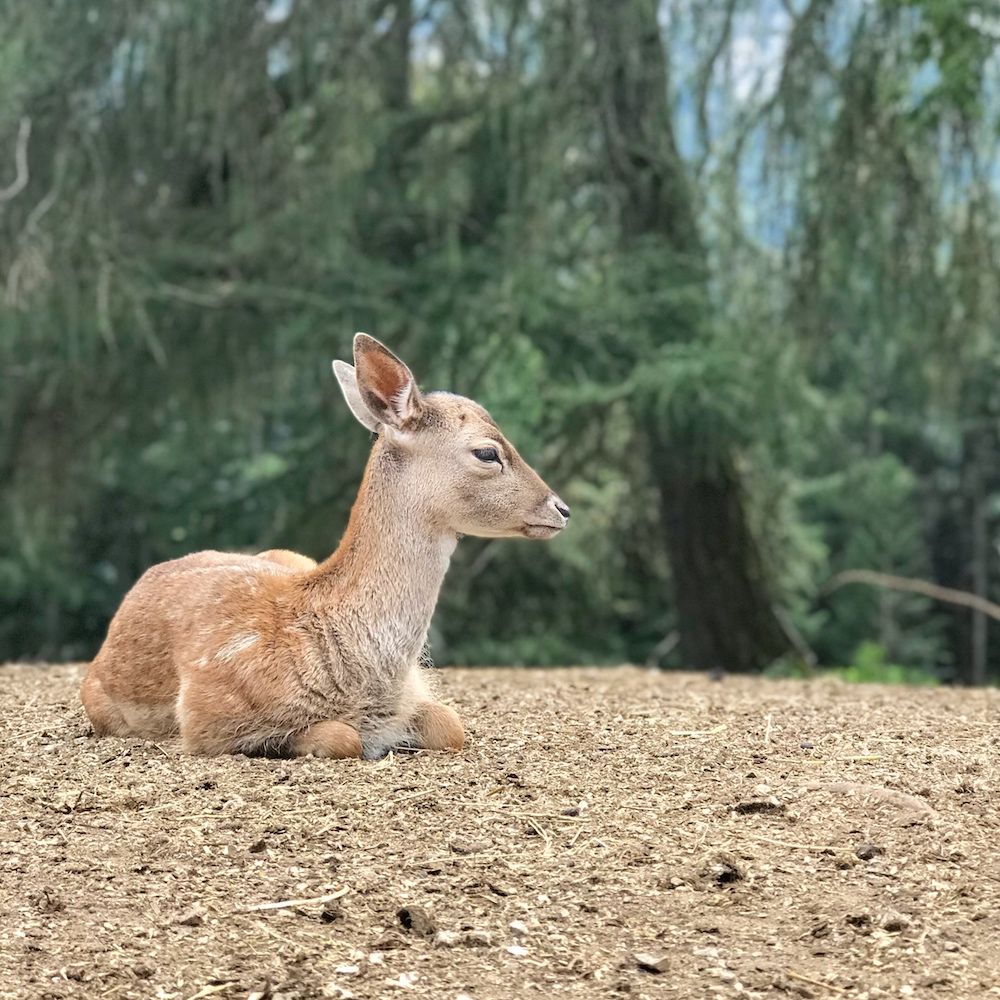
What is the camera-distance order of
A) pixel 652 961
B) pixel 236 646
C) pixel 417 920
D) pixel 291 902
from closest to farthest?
pixel 652 961
pixel 417 920
pixel 291 902
pixel 236 646

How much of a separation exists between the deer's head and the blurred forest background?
579cm

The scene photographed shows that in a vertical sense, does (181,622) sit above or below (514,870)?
above

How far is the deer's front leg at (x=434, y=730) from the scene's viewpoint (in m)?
5.04

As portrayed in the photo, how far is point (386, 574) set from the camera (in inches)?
197

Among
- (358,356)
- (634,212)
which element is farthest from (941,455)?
(358,356)

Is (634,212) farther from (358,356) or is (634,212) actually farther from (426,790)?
(426,790)

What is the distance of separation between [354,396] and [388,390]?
0.16 m

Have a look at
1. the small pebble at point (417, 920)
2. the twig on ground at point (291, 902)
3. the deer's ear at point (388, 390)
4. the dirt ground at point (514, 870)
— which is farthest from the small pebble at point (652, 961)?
the deer's ear at point (388, 390)

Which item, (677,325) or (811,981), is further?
(677,325)

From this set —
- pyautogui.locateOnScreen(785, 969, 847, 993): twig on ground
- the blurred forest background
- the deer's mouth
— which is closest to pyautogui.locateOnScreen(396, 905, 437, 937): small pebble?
pyautogui.locateOnScreen(785, 969, 847, 993): twig on ground

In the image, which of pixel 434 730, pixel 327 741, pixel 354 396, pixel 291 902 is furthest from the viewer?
pixel 354 396

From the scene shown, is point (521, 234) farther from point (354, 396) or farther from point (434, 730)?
point (434, 730)

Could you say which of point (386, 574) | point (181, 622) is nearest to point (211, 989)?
point (386, 574)

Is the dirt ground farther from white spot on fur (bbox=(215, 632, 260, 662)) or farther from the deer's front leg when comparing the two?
white spot on fur (bbox=(215, 632, 260, 662))
